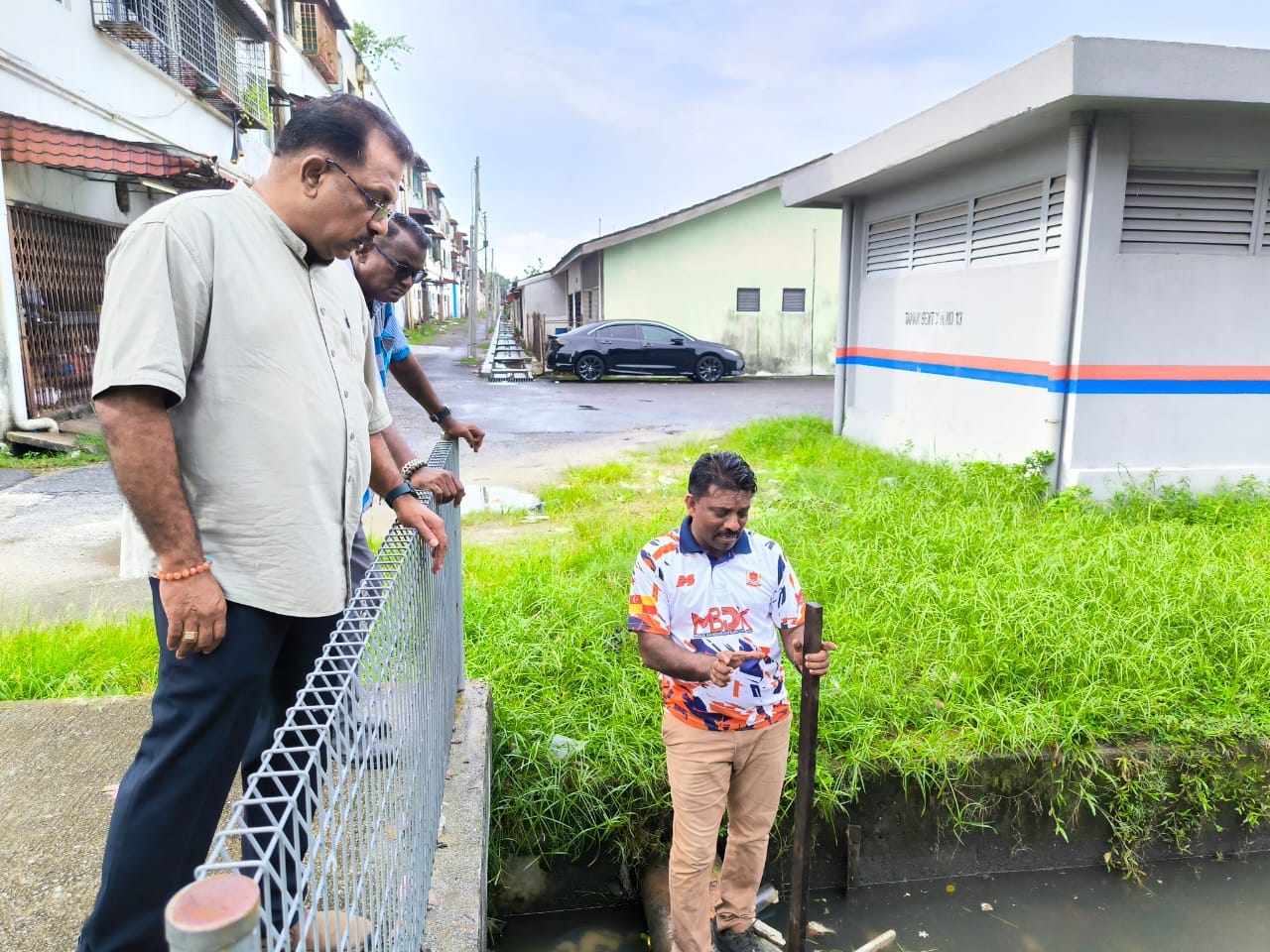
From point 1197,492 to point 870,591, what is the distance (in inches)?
129

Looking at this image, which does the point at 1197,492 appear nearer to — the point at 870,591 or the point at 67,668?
the point at 870,591

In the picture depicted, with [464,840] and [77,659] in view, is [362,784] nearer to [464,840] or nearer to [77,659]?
[464,840]

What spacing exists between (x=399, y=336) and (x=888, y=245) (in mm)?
6573

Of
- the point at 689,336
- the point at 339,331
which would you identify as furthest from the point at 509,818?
the point at 689,336

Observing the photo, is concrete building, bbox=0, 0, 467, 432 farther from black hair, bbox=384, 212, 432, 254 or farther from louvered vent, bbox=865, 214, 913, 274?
louvered vent, bbox=865, 214, 913, 274

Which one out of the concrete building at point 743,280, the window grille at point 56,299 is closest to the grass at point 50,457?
the window grille at point 56,299

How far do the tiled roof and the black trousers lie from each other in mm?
7900

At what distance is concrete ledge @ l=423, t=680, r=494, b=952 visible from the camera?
2.11 m

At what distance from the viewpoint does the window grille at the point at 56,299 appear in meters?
8.51

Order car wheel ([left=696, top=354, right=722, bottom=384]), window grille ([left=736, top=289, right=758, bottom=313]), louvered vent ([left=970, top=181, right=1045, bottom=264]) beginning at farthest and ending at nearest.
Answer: window grille ([left=736, top=289, right=758, bottom=313])
car wheel ([left=696, top=354, right=722, bottom=384])
louvered vent ([left=970, top=181, right=1045, bottom=264])

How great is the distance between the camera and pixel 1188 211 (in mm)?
6191

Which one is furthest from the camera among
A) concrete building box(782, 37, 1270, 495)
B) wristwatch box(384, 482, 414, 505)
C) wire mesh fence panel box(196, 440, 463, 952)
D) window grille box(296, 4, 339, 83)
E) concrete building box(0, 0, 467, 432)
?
window grille box(296, 4, 339, 83)

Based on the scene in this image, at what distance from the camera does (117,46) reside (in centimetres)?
1057

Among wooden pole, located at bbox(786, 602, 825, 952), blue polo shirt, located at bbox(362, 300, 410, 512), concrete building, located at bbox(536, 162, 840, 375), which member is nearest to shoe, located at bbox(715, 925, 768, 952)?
wooden pole, located at bbox(786, 602, 825, 952)
